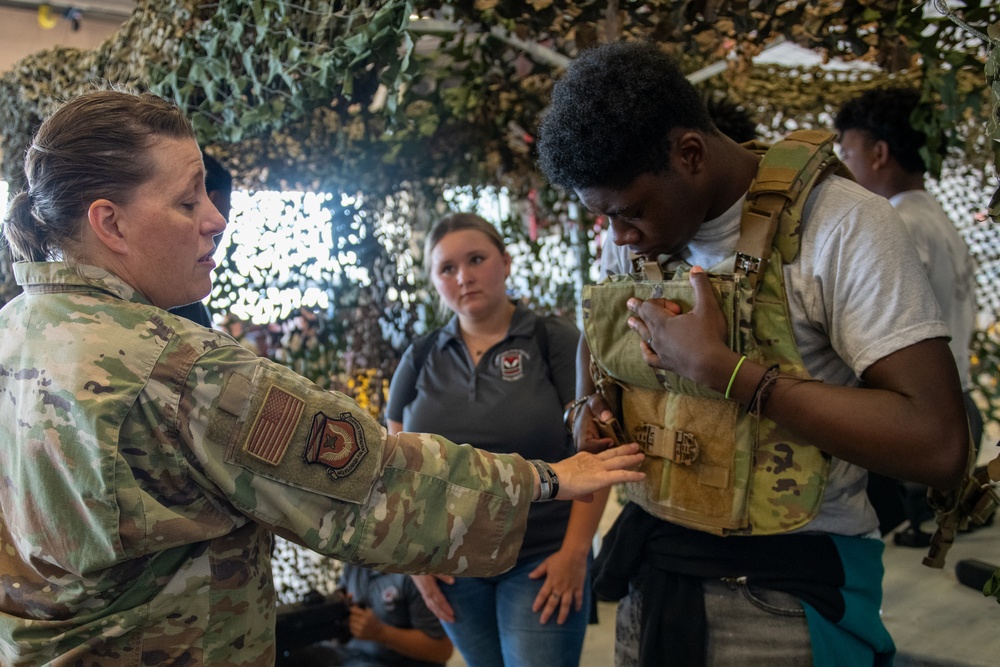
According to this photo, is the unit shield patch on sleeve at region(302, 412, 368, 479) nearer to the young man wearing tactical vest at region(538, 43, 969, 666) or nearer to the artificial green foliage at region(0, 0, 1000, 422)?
the young man wearing tactical vest at region(538, 43, 969, 666)

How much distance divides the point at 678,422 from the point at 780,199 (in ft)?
1.31

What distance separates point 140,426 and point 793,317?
933mm

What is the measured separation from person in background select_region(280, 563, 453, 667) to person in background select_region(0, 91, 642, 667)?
134 cm

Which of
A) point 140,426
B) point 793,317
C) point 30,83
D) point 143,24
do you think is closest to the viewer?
point 140,426

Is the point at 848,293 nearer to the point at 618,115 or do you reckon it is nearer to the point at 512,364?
the point at 618,115

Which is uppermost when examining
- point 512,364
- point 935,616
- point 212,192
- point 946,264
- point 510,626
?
point 212,192

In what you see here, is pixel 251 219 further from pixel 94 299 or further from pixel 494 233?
pixel 94 299

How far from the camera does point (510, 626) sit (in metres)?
1.92

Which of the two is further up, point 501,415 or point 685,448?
point 685,448

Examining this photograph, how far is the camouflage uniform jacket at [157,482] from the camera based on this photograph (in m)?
1.08

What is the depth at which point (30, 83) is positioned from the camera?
3.29m

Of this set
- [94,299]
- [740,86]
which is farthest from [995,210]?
[740,86]

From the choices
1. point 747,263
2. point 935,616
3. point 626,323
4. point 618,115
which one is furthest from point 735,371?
point 935,616

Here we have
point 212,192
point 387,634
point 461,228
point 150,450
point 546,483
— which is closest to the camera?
point 150,450
